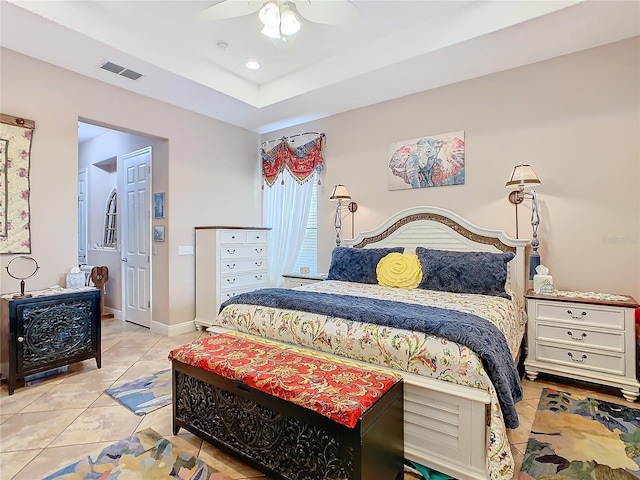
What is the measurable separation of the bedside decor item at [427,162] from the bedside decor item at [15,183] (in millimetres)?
3647

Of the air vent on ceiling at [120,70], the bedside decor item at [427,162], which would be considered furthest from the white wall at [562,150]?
the air vent on ceiling at [120,70]

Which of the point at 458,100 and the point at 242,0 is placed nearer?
the point at 242,0

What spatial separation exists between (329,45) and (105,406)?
147 inches

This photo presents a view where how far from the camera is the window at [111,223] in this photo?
541 cm

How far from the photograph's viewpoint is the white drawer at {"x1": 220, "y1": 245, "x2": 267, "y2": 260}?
4.38 m

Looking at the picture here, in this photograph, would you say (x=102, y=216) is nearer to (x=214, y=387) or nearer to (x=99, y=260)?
(x=99, y=260)

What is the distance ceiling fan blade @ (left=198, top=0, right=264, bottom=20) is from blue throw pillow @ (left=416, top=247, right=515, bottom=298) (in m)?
2.56

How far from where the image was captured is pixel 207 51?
11.6ft

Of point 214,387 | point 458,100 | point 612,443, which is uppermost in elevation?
point 458,100

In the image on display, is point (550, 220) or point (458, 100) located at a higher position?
point (458, 100)

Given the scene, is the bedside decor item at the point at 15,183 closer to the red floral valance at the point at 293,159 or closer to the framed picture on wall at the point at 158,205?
the framed picture on wall at the point at 158,205

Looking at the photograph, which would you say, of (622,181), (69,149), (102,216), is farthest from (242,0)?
(102,216)

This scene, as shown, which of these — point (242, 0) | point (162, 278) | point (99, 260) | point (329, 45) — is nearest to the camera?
point (242, 0)

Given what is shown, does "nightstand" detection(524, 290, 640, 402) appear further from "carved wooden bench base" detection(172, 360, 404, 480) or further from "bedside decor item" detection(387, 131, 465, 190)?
"carved wooden bench base" detection(172, 360, 404, 480)
